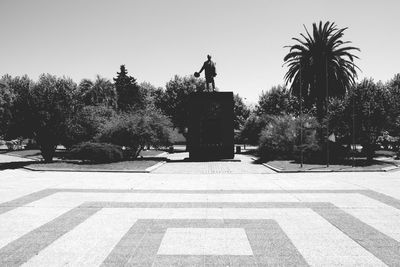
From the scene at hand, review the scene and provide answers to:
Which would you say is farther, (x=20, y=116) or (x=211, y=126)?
(x=211, y=126)

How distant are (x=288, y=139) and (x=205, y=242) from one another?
939 inches

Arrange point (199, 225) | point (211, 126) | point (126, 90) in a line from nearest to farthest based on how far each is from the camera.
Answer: point (199, 225), point (211, 126), point (126, 90)

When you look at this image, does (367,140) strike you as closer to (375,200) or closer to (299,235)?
(375,200)

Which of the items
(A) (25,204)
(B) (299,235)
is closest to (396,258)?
(B) (299,235)

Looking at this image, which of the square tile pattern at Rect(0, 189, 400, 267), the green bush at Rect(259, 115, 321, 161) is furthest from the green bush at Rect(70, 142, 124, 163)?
the green bush at Rect(259, 115, 321, 161)

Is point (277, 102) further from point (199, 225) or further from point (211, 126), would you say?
point (199, 225)

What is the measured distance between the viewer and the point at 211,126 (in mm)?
28984

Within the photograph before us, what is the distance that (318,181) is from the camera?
15656 mm

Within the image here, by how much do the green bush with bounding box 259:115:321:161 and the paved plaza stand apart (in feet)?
46.8

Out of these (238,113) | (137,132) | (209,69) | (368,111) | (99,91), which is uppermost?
(99,91)

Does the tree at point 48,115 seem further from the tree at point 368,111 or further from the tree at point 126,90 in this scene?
the tree at point 126,90

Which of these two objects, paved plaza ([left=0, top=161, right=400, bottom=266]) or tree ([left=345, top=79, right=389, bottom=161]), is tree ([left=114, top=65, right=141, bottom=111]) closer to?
tree ([left=345, top=79, right=389, bottom=161])

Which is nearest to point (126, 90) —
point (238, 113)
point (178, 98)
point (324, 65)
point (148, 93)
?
point (148, 93)

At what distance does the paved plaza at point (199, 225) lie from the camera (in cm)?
589
